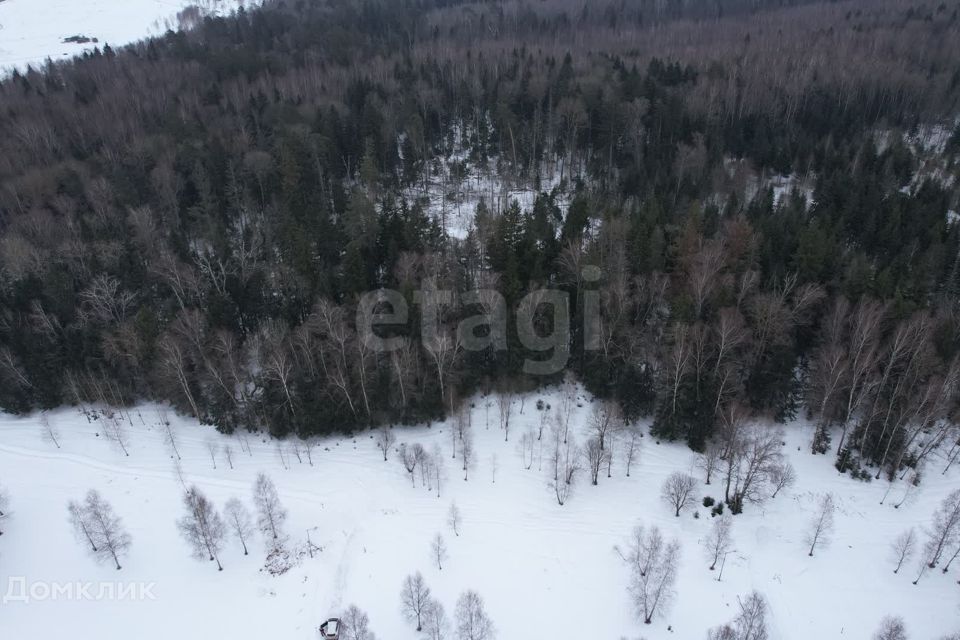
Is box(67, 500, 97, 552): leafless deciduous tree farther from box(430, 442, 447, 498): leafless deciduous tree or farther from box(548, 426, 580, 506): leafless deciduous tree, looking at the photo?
box(548, 426, 580, 506): leafless deciduous tree

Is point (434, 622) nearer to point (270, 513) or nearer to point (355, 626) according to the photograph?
point (355, 626)

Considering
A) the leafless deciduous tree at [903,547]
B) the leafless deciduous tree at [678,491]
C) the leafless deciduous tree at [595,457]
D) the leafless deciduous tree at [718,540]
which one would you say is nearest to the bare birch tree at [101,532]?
the leafless deciduous tree at [595,457]

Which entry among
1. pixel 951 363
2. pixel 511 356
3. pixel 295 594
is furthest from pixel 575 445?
pixel 951 363

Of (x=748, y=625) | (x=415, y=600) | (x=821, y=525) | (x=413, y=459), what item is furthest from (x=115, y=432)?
(x=821, y=525)

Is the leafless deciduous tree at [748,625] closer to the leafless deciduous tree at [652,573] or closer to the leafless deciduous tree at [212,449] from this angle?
the leafless deciduous tree at [652,573]

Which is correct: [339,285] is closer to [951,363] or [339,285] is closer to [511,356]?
[511,356]

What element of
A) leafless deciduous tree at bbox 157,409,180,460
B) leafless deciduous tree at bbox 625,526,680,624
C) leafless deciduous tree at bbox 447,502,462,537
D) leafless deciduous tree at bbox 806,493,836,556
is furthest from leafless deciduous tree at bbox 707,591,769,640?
leafless deciduous tree at bbox 157,409,180,460
